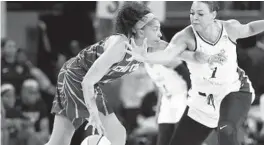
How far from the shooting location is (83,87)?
5.43 m

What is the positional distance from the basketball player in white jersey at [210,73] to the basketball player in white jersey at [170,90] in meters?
1.15

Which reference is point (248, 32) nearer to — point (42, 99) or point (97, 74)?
point (97, 74)

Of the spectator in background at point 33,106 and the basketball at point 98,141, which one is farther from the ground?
the basketball at point 98,141

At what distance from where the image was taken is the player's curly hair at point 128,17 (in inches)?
220

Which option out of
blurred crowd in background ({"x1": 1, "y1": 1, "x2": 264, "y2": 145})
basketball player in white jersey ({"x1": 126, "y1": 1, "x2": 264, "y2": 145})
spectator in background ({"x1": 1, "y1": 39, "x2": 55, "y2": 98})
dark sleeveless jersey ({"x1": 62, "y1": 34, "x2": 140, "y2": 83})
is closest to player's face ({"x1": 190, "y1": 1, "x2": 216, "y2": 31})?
basketball player in white jersey ({"x1": 126, "y1": 1, "x2": 264, "y2": 145})

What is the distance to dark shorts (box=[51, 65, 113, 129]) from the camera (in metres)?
5.64

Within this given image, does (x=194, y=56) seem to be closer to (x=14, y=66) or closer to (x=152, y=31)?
(x=152, y=31)

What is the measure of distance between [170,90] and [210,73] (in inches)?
59.0

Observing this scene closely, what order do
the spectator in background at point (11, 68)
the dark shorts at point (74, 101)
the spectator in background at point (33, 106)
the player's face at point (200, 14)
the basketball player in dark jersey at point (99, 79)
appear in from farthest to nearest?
the spectator in background at point (11, 68), the spectator in background at point (33, 106), the player's face at point (200, 14), the dark shorts at point (74, 101), the basketball player in dark jersey at point (99, 79)

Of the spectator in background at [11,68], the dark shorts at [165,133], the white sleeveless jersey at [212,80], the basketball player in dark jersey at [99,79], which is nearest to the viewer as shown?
the basketball player in dark jersey at [99,79]

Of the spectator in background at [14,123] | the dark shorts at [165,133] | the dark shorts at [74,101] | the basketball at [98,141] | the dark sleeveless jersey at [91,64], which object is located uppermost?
the dark sleeveless jersey at [91,64]

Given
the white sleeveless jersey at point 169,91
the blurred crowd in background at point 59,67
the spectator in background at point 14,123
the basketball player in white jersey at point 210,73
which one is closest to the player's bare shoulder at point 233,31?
the basketball player in white jersey at point 210,73

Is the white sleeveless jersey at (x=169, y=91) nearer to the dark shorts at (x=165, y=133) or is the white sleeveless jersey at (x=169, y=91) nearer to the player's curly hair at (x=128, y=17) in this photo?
the dark shorts at (x=165, y=133)

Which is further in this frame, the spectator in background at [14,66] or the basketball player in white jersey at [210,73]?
the spectator in background at [14,66]
